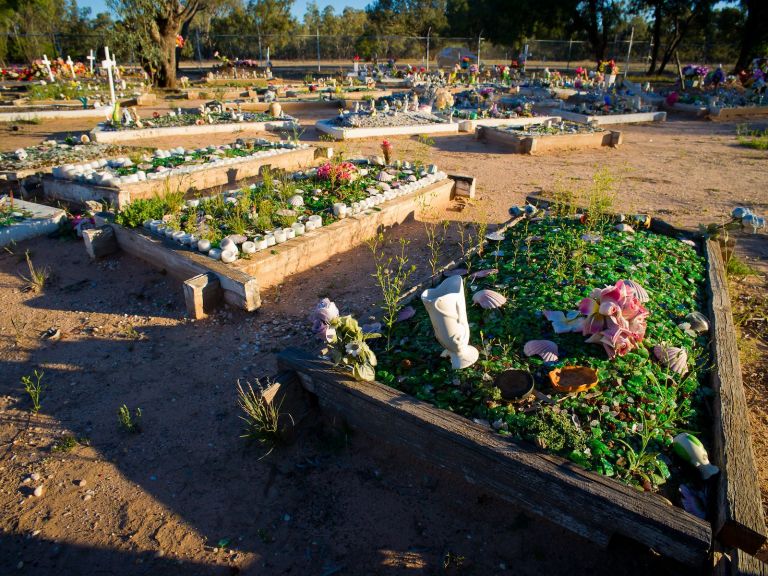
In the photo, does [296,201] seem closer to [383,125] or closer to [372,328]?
[372,328]

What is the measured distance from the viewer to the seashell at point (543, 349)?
3.39m

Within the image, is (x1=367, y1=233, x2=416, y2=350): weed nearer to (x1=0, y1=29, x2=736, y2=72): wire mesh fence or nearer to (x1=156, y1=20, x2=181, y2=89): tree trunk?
(x1=156, y1=20, x2=181, y2=89): tree trunk

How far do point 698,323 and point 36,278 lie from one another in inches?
248

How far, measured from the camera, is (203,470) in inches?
123

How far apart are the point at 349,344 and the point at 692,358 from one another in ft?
7.90

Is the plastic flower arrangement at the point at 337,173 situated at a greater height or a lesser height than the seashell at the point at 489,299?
greater

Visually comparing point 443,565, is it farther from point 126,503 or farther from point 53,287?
point 53,287

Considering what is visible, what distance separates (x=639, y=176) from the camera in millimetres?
9852

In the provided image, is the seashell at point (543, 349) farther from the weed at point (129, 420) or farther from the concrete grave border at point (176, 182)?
the concrete grave border at point (176, 182)

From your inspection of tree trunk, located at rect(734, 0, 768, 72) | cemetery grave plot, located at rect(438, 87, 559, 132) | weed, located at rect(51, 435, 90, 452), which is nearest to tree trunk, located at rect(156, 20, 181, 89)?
cemetery grave plot, located at rect(438, 87, 559, 132)

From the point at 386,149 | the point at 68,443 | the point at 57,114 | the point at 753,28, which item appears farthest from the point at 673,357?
the point at 753,28

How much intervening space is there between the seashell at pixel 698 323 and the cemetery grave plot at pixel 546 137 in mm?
8398

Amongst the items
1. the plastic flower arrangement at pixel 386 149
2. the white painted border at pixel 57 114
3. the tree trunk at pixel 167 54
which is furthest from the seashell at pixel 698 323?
the tree trunk at pixel 167 54

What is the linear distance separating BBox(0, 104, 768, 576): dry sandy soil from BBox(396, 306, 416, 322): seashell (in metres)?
0.89
